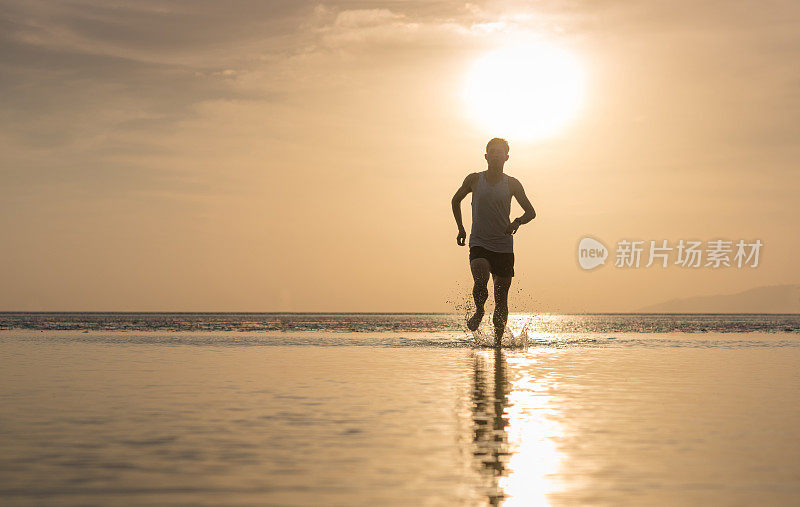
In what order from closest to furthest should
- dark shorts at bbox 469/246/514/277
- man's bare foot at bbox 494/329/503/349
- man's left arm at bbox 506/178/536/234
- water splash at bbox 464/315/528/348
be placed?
man's left arm at bbox 506/178/536/234 → dark shorts at bbox 469/246/514/277 → man's bare foot at bbox 494/329/503/349 → water splash at bbox 464/315/528/348

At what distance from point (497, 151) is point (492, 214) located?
41.7 inches

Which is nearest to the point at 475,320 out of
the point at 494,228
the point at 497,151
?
the point at 494,228

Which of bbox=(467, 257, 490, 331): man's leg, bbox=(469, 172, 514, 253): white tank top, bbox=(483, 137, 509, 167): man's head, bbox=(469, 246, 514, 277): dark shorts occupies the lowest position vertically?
bbox=(467, 257, 490, 331): man's leg

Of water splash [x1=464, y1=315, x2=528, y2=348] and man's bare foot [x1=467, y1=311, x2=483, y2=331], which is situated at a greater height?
man's bare foot [x1=467, y1=311, x2=483, y2=331]


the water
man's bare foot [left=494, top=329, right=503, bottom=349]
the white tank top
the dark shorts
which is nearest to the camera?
the water

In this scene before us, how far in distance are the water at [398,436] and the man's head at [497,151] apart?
6175 mm

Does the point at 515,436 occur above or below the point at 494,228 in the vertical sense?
below

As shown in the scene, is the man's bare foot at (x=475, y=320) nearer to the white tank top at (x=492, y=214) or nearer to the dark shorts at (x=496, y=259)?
the dark shorts at (x=496, y=259)

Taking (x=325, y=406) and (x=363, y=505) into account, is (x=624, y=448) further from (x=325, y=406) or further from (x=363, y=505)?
(x=325, y=406)

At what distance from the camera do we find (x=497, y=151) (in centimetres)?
1591

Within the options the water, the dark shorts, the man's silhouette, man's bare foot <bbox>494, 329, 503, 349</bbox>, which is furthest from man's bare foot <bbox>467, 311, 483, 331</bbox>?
the water

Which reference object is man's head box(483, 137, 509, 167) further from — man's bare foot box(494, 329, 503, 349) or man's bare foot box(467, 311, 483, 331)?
man's bare foot box(494, 329, 503, 349)

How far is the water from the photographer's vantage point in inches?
156

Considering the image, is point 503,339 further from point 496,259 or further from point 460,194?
point 460,194
